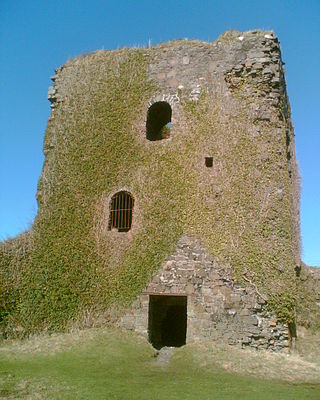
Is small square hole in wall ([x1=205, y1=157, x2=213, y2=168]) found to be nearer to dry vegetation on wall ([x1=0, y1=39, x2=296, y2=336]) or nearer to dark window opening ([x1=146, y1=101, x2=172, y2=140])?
dry vegetation on wall ([x1=0, y1=39, x2=296, y2=336])

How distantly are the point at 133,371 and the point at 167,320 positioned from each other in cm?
464

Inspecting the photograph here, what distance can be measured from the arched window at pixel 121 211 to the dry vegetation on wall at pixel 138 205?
255 mm

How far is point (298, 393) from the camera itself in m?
7.56

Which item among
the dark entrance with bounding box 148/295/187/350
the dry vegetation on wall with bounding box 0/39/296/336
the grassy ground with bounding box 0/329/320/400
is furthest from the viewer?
the dark entrance with bounding box 148/295/187/350

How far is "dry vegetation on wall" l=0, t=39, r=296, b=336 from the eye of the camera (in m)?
11.8

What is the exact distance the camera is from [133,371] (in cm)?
923

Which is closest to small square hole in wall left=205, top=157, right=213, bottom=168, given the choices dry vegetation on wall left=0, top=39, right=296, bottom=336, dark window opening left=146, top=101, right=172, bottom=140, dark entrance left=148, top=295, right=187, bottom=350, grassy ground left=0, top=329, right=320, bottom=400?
dry vegetation on wall left=0, top=39, right=296, bottom=336

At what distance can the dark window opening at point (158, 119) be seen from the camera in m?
14.0

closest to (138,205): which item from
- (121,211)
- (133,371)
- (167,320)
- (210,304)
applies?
(121,211)

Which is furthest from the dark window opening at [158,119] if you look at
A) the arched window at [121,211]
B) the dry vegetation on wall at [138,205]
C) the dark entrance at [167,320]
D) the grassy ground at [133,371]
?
the grassy ground at [133,371]

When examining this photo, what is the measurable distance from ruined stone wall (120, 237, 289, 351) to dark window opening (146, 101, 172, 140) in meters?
4.22

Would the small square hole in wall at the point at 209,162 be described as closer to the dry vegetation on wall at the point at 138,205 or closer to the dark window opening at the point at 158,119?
the dry vegetation on wall at the point at 138,205

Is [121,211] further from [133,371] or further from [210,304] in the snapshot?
[133,371]

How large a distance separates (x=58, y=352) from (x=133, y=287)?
8.90 ft
